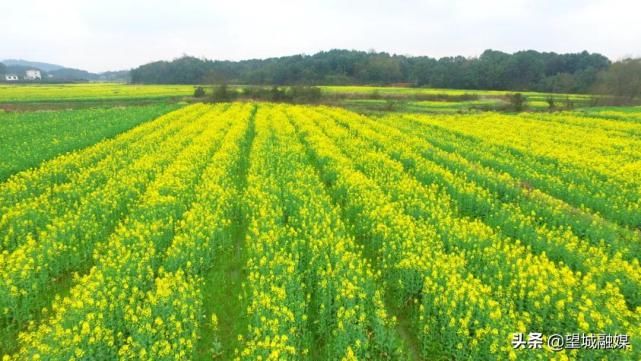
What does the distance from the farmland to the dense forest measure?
229ft

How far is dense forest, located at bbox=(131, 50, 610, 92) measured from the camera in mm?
95250

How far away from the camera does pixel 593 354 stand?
5590 millimetres

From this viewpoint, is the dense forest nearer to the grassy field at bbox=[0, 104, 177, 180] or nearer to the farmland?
the grassy field at bbox=[0, 104, 177, 180]

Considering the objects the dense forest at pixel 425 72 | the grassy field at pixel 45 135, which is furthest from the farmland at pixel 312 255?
the dense forest at pixel 425 72

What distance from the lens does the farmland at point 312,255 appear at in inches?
243

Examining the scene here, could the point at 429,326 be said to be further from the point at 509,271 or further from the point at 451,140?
the point at 451,140

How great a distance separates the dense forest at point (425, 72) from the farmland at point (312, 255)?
229 ft

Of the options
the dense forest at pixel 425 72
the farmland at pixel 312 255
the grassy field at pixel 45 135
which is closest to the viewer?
the farmland at pixel 312 255

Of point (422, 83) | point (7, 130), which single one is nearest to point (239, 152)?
point (7, 130)

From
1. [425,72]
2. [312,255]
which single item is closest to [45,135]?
[312,255]

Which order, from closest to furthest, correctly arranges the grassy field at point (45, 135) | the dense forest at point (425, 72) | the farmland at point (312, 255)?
the farmland at point (312, 255), the grassy field at point (45, 135), the dense forest at point (425, 72)

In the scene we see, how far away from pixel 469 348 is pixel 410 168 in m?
11.6

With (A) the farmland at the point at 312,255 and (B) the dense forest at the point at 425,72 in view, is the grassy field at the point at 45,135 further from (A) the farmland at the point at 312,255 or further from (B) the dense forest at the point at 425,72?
(B) the dense forest at the point at 425,72

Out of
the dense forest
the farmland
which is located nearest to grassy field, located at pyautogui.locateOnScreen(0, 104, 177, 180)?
the farmland
